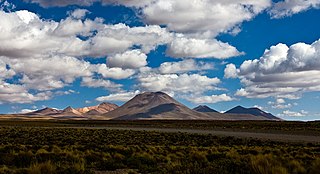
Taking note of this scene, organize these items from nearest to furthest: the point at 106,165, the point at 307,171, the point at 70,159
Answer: the point at 307,171 < the point at 106,165 < the point at 70,159

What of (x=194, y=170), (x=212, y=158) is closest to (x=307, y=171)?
(x=194, y=170)

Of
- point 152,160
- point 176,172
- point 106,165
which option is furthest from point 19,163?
point 176,172

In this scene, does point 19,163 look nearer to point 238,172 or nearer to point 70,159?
point 70,159

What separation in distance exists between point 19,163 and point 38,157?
103 centimetres

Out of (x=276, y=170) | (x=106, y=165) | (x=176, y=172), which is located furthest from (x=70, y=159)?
(x=276, y=170)

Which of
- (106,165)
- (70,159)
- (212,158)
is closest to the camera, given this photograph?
(106,165)

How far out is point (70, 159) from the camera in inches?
685

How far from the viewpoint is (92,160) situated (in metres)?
17.9

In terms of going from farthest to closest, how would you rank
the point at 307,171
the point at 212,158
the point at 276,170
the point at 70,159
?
the point at 212,158 < the point at 70,159 < the point at 307,171 < the point at 276,170

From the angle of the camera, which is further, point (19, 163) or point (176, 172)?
point (19, 163)

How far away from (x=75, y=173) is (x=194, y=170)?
422 cm

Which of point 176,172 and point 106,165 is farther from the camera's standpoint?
point 106,165

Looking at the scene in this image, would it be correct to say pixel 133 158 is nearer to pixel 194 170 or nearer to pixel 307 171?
pixel 194 170

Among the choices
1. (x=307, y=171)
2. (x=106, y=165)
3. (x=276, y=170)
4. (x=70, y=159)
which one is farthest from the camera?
(x=70, y=159)
